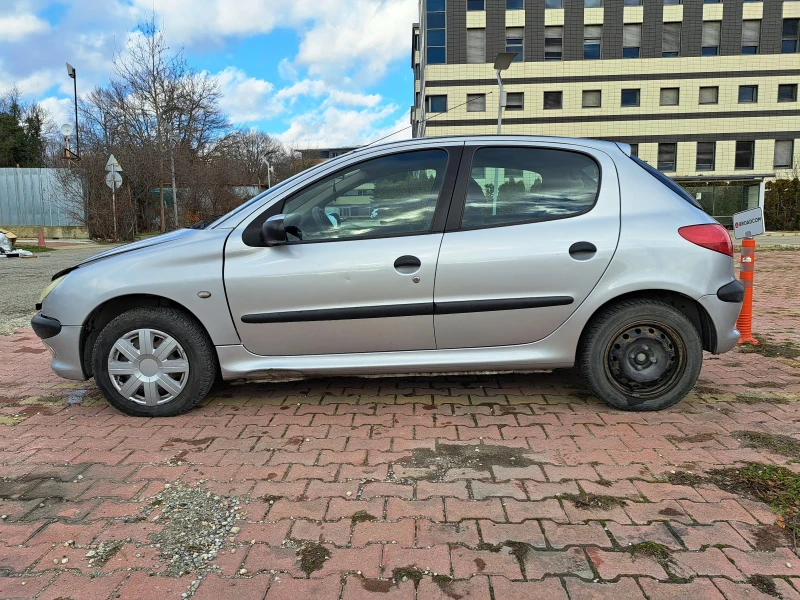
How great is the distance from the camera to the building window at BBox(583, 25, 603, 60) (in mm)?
38494

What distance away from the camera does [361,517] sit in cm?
255

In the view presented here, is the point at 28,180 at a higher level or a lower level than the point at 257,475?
higher

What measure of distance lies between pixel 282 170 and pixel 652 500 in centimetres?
7039

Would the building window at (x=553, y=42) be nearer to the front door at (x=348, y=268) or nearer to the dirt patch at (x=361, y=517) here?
the front door at (x=348, y=268)

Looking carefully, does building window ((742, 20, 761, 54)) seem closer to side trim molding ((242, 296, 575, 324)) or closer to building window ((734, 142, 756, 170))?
building window ((734, 142, 756, 170))

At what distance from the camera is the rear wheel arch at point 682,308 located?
145 inches

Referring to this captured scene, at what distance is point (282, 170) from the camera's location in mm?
69438

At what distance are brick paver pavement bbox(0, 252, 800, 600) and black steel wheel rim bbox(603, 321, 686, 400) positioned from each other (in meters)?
0.21

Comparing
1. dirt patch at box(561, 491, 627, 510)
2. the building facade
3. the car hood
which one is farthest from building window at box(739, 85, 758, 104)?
dirt patch at box(561, 491, 627, 510)

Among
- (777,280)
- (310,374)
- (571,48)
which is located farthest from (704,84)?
(310,374)

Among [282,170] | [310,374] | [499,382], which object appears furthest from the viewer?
[282,170]

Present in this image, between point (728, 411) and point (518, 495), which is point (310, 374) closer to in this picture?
point (518, 495)

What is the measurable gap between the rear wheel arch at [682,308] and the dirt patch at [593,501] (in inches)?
50.2

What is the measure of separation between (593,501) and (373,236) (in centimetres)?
197
